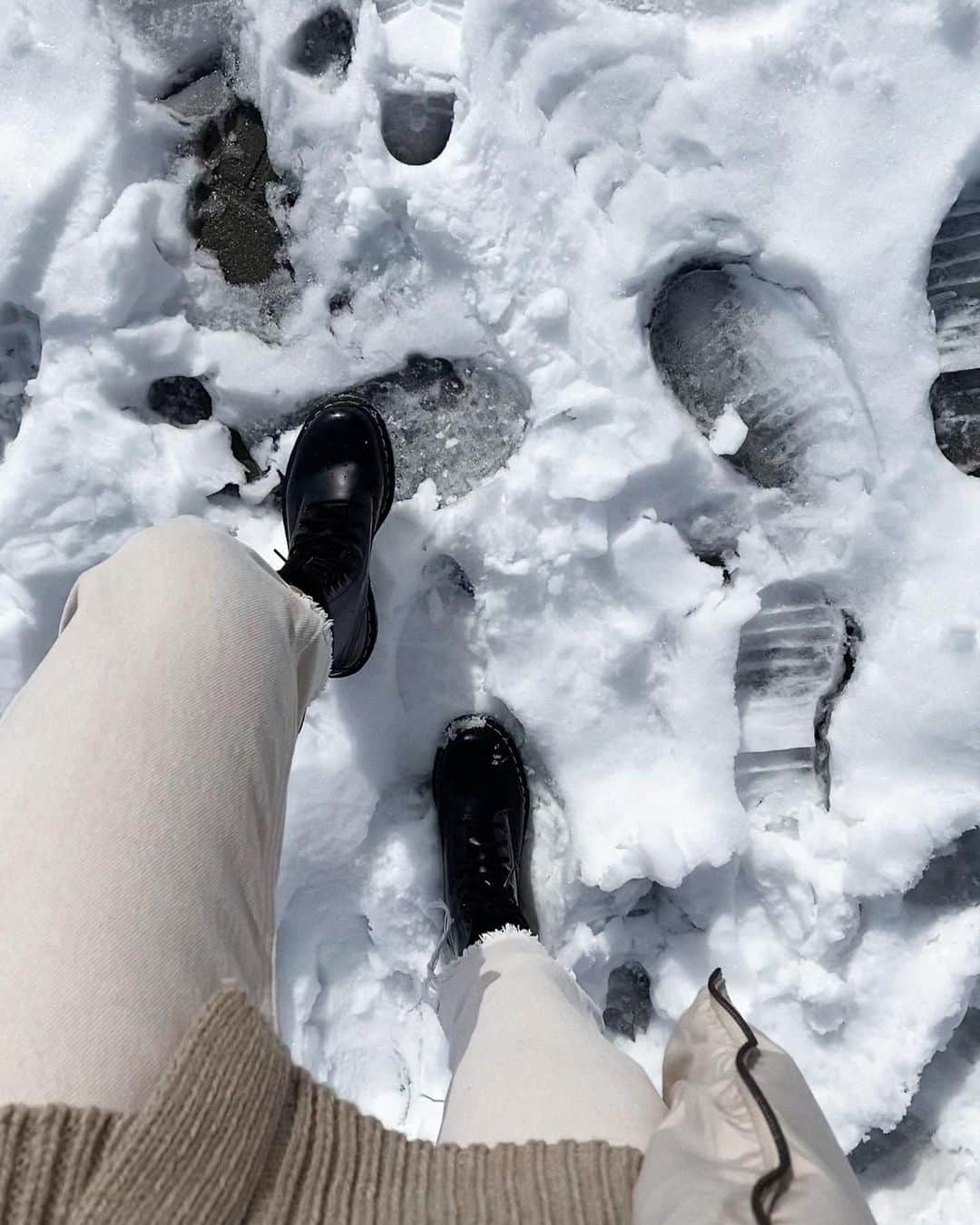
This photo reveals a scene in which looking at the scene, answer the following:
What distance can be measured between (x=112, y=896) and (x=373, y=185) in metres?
1.19

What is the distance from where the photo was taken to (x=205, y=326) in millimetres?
1487

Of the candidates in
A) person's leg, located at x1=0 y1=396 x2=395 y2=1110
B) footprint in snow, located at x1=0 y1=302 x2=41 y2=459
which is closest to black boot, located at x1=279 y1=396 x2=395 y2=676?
person's leg, located at x1=0 y1=396 x2=395 y2=1110

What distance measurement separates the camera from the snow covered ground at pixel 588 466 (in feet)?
4.44

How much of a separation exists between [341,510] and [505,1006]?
2.56 ft

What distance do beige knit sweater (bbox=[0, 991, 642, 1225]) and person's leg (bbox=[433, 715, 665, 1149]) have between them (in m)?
0.07

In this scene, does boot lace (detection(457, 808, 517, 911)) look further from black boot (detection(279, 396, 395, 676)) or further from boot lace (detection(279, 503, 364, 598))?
boot lace (detection(279, 503, 364, 598))

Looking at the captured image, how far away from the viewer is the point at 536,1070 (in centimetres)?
85

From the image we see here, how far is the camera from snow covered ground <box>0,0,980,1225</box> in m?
1.35

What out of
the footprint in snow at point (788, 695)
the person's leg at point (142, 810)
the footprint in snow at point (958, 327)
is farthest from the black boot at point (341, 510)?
the footprint in snow at point (958, 327)

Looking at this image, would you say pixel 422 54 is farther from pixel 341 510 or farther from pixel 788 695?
pixel 788 695

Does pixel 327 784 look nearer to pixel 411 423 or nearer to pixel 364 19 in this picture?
pixel 411 423

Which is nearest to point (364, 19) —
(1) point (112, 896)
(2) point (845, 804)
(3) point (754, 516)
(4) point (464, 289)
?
(4) point (464, 289)

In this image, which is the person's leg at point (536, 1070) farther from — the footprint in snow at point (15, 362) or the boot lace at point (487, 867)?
the footprint in snow at point (15, 362)

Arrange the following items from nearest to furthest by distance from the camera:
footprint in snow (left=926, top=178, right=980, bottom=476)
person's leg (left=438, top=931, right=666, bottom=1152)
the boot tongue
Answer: person's leg (left=438, top=931, right=666, bottom=1152) < the boot tongue < footprint in snow (left=926, top=178, right=980, bottom=476)
